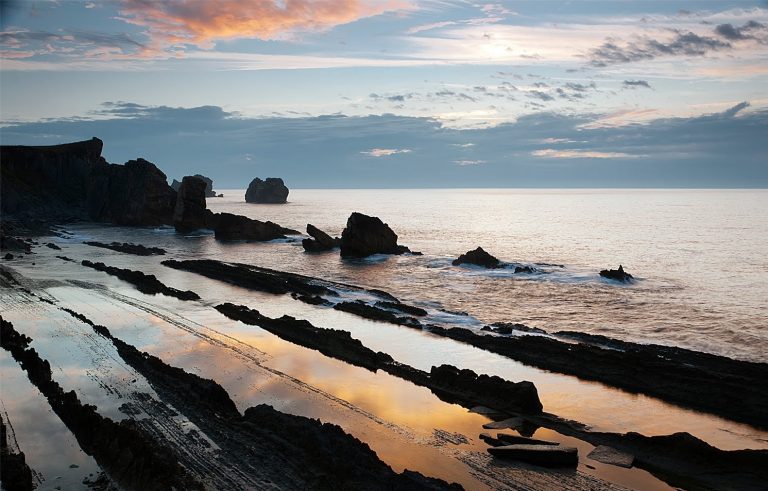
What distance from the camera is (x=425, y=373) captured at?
23094 millimetres

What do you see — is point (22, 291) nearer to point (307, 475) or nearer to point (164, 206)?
point (307, 475)

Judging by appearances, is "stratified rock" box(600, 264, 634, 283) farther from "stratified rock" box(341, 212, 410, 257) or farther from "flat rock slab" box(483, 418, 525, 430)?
"flat rock slab" box(483, 418, 525, 430)

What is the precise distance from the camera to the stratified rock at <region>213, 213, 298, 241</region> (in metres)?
83.6

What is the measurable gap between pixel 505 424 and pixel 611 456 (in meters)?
3.12

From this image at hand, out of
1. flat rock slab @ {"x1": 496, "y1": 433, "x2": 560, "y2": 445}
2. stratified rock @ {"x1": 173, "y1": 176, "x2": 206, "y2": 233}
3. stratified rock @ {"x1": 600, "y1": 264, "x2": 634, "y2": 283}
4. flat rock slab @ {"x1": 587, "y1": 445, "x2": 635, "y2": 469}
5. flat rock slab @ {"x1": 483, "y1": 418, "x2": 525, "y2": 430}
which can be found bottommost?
flat rock slab @ {"x1": 483, "y1": 418, "x2": 525, "y2": 430}

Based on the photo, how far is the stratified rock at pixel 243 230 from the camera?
83.6 metres

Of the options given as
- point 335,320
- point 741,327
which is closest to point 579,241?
point 741,327

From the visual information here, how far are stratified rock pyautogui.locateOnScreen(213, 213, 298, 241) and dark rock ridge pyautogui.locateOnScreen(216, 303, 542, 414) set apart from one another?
52216mm

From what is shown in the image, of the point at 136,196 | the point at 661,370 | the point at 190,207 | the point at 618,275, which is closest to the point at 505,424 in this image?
the point at 661,370

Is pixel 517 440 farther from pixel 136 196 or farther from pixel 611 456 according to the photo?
pixel 136 196

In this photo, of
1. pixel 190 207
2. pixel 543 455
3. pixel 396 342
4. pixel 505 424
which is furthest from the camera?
pixel 190 207

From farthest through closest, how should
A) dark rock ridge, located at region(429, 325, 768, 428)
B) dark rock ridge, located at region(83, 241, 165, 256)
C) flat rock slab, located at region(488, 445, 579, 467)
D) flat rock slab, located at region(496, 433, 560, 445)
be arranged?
dark rock ridge, located at region(83, 241, 165, 256) < dark rock ridge, located at region(429, 325, 768, 428) < flat rock slab, located at region(496, 433, 560, 445) < flat rock slab, located at region(488, 445, 579, 467)

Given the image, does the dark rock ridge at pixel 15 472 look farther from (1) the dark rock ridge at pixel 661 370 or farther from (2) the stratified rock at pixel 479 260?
(2) the stratified rock at pixel 479 260

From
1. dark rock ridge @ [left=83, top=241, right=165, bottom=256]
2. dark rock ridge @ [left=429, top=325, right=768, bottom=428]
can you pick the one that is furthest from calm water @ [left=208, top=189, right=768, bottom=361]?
dark rock ridge @ [left=83, top=241, right=165, bottom=256]
